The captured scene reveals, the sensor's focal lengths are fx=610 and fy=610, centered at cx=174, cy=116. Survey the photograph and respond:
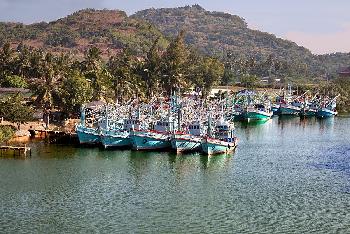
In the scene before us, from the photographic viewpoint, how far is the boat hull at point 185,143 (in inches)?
3132

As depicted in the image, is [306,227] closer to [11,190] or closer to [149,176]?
[149,176]

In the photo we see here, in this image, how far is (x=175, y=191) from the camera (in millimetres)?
59188

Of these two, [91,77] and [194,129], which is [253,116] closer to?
[91,77]

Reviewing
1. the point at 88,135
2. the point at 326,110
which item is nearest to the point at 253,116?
the point at 326,110

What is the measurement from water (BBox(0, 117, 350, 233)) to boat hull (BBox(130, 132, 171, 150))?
Answer: 218cm

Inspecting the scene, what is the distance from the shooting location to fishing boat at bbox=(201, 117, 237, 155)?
7832cm

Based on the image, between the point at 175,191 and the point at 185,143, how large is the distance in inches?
829

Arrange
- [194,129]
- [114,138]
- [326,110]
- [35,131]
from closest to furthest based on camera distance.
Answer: [114,138]
[194,129]
[35,131]
[326,110]

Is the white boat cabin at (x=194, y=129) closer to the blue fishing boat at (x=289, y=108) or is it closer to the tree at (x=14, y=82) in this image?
the tree at (x=14, y=82)

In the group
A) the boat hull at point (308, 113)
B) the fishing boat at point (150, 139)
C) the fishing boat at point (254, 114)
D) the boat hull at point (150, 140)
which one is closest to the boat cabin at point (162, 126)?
the fishing boat at point (150, 139)

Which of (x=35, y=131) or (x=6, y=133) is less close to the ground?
(x=6, y=133)

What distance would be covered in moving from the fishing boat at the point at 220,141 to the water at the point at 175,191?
1.50m

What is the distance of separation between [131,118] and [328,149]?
29.0 meters

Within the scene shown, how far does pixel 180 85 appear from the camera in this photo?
485ft
